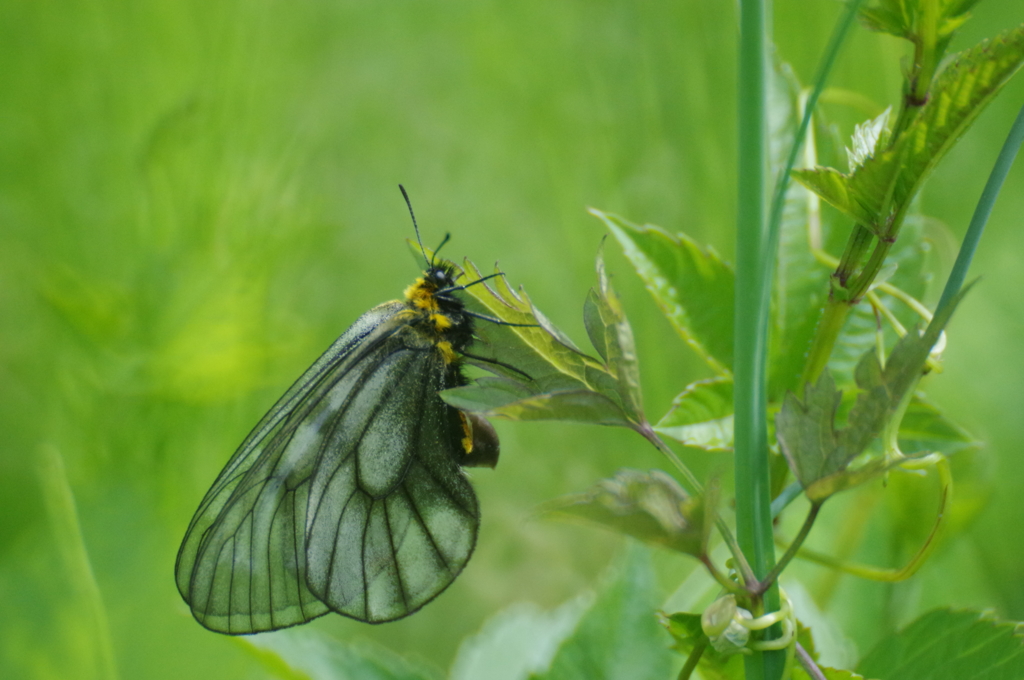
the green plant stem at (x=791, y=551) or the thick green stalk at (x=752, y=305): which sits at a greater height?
the thick green stalk at (x=752, y=305)

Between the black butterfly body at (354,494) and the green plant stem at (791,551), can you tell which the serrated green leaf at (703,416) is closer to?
the green plant stem at (791,551)

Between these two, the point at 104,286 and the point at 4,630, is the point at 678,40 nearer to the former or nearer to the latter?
the point at 104,286

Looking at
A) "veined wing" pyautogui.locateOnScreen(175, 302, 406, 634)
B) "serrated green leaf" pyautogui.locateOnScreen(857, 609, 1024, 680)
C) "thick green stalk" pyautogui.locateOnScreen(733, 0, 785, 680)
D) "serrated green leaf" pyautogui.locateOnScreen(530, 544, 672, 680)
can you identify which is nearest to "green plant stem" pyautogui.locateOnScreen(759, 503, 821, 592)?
"thick green stalk" pyautogui.locateOnScreen(733, 0, 785, 680)

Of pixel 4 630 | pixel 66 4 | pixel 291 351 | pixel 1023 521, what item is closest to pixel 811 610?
pixel 1023 521

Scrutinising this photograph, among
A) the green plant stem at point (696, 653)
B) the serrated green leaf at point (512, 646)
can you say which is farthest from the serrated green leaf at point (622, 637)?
the green plant stem at point (696, 653)

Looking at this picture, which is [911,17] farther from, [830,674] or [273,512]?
[273,512]

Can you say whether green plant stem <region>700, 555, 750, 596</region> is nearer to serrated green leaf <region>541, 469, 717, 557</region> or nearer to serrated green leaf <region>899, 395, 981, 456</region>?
serrated green leaf <region>541, 469, 717, 557</region>

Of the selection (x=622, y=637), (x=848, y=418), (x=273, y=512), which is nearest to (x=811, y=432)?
(x=848, y=418)
